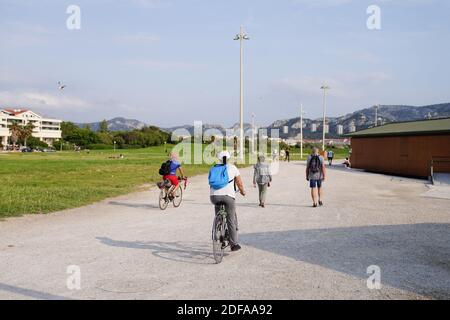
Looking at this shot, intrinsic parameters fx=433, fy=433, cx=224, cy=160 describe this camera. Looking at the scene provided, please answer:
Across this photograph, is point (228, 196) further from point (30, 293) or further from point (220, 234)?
point (30, 293)

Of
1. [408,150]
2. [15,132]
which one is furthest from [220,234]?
[15,132]

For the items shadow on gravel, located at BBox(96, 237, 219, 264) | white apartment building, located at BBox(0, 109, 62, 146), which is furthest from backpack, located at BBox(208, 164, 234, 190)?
white apartment building, located at BBox(0, 109, 62, 146)

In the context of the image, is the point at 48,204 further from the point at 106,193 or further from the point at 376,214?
the point at 376,214

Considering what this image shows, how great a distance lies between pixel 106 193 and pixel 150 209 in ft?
15.2

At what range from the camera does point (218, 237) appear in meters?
7.70

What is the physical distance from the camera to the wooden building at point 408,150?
94.9 feet

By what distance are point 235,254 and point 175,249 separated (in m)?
1.24

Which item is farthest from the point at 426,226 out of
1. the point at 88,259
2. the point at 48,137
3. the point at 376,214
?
the point at 48,137

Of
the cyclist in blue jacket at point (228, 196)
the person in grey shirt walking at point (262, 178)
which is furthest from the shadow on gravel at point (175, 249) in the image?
the person in grey shirt walking at point (262, 178)

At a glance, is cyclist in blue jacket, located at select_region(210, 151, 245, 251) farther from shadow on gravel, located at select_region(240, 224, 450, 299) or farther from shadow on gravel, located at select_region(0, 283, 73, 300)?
shadow on gravel, located at select_region(0, 283, 73, 300)

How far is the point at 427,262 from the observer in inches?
299

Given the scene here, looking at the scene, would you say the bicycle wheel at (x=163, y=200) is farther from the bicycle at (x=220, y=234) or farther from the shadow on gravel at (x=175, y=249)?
the bicycle at (x=220, y=234)

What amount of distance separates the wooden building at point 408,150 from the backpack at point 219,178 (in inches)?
873

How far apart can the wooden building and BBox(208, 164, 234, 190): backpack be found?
72.7ft
